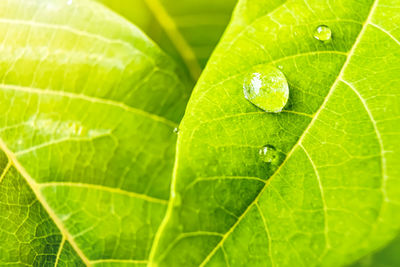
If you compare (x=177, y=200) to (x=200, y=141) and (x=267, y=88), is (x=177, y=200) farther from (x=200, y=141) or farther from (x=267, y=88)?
(x=267, y=88)

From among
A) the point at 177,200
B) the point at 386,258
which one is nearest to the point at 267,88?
Answer: the point at 177,200

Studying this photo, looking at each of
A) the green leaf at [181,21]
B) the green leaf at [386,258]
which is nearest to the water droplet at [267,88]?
the green leaf at [181,21]

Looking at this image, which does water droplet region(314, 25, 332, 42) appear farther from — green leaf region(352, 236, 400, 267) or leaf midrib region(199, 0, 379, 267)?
green leaf region(352, 236, 400, 267)

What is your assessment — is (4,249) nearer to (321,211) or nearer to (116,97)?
(116,97)

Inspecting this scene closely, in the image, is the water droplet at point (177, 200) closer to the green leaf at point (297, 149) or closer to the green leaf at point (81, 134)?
the green leaf at point (297, 149)

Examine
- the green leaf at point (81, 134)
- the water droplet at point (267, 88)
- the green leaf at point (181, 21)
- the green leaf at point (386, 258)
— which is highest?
the green leaf at point (181, 21)

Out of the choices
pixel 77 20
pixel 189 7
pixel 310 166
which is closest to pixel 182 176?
pixel 310 166
